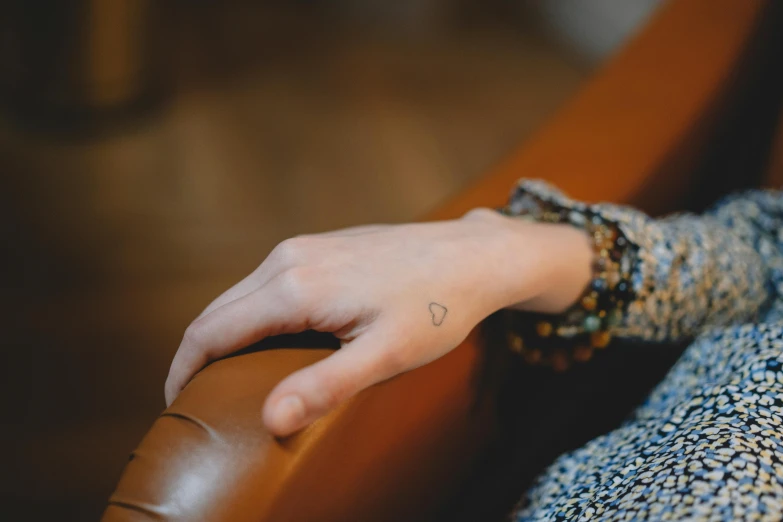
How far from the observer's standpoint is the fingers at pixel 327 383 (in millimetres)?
435

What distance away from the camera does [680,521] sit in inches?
16.6

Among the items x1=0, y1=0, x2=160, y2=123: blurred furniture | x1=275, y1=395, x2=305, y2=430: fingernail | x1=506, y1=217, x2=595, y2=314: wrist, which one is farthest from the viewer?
x1=0, y1=0, x2=160, y2=123: blurred furniture

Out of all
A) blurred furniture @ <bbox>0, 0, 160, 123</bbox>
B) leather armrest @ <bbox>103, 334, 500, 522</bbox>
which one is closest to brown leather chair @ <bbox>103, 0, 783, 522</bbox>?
leather armrest @ <bbox>103, 334, 500, 522</bbox>

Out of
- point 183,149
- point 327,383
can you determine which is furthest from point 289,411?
point 183,149

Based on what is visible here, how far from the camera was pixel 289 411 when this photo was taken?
43 cm

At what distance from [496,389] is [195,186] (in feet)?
4.57

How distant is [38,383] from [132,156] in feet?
2.72

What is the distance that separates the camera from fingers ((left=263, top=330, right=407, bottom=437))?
435 mm

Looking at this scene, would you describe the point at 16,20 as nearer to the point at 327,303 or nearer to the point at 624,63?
the point at 624,63

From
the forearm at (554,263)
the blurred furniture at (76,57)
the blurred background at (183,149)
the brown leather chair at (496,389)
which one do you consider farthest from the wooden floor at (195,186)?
the forearm at (554,263)

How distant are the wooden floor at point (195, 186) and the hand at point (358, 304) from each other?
2.66 ft

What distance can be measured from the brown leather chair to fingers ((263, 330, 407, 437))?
0.07 feet

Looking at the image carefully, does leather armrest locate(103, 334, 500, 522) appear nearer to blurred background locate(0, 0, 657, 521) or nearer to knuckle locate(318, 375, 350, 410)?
knuckle locate(318, 375, 350, 410)

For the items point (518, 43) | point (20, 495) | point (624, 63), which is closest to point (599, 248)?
point (624, 63)
